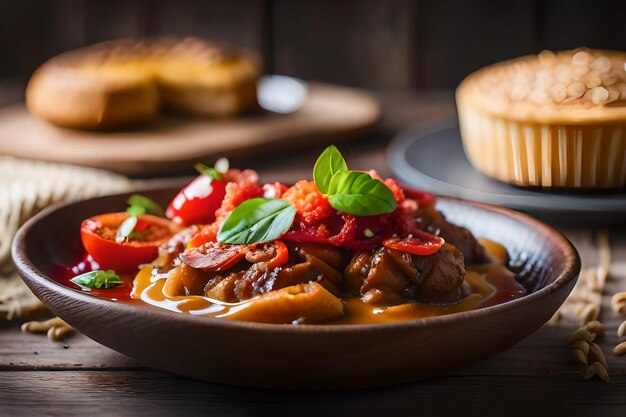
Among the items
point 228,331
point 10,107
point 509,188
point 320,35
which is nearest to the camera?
point 228,331

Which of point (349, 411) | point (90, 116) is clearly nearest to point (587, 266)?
point (349, 411)

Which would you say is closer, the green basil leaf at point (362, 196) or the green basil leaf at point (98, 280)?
the green basil leaf at point (362, 196)

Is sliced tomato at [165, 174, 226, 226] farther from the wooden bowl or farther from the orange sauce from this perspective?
the wooden bowl

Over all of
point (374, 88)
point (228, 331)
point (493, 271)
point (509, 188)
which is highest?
point (228, 331)

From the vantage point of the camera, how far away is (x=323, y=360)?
1854 millimetres

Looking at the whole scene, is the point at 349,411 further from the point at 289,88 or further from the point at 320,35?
the point at 320,35

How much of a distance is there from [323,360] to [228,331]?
0.67ft

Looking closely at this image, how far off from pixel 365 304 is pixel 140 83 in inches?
119

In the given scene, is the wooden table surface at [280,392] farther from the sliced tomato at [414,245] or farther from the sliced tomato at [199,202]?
the sliced tomato at [199,202]

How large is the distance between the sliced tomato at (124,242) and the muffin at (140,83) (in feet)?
7.09

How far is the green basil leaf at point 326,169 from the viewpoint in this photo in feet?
7.49

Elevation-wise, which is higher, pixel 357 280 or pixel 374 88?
pixel 357 280

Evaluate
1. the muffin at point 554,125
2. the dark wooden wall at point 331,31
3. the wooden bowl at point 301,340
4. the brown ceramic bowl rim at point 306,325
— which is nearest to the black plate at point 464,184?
the muffin at point 554,125

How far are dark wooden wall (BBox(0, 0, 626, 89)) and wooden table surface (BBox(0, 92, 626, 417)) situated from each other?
4.54 meters
